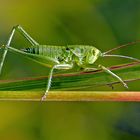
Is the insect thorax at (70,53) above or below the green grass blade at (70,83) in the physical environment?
above

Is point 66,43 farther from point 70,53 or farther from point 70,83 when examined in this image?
point 70,83

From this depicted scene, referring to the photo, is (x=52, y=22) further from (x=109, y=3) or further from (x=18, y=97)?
(x=18, y=97)

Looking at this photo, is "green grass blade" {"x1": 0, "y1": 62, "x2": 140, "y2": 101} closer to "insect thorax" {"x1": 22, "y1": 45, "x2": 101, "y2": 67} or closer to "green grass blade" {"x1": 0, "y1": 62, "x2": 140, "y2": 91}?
"green grass blade" {"x1": 0, "y1": 62, "x2": 140, "y2": 91}

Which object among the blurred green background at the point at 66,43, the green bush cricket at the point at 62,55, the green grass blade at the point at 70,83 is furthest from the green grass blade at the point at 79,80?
the blurred green background at the point at 66,43

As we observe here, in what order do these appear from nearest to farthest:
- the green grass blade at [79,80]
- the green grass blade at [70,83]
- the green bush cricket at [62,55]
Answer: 1. the green grass blade at [70,83]
2. the green grass blade at [79,80]
3. the green bush cricket at [62,55]

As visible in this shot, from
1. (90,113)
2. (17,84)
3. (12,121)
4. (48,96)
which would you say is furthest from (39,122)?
A: (48,96)

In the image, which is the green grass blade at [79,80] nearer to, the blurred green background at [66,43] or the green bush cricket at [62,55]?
the green bush cricket at [62,55]

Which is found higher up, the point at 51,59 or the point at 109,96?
the point at 51,59

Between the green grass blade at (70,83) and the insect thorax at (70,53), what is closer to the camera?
the green grass blade at (70,83)
